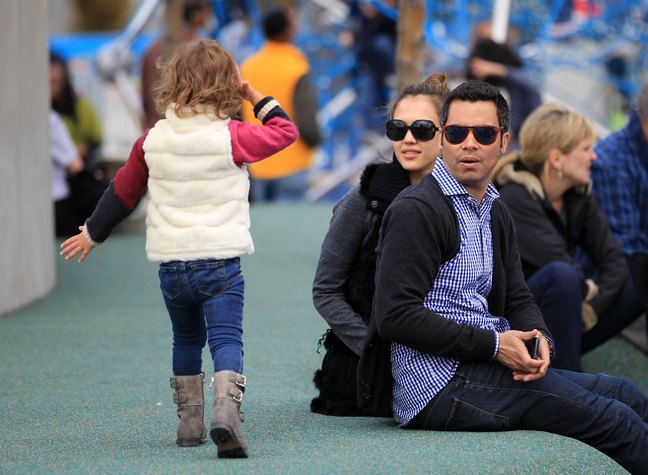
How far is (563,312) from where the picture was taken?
5.83 metres

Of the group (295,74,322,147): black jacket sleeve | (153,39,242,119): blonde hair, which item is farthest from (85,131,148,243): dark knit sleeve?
(295,74,322,147): black jacket sleeve

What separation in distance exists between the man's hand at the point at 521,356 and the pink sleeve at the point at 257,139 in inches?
40.5

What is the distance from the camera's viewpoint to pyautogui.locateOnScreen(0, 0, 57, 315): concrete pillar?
7484 millimetres

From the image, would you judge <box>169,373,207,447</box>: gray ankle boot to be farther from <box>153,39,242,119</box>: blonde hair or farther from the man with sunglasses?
<box>153,39,242,119</box>: blonde hair

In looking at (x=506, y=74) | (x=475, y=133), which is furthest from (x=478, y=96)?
(x=506, y=74)

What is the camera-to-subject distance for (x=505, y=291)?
454 centimetres

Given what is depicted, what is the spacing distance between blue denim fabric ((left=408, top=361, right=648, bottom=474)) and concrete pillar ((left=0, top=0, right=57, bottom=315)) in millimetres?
4004

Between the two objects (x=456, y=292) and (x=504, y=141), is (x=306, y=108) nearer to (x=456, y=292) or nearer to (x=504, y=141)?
(x=504, y=141)

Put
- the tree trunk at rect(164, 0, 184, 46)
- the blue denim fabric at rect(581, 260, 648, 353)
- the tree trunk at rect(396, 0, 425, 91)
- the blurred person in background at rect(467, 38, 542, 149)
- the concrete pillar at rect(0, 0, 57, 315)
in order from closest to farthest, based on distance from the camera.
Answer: the blue denim fabric at rect(581, 260, 648, 353) → the concrete pillar at rect(0, 0, 57, 315) → the tree trunk at rect(396, 0, 425, 91) → the blurred person in background at rect(467, 38, 542, 149) → the tree trunk at rect(164, 0, 184, 46)

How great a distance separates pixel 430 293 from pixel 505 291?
0.39 meters

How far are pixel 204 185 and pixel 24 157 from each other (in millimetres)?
3829

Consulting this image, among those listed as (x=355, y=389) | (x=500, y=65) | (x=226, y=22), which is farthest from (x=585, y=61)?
(x=355, y=389)

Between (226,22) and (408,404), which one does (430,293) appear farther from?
(226,22)

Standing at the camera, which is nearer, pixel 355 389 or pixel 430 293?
pixel 430 293
